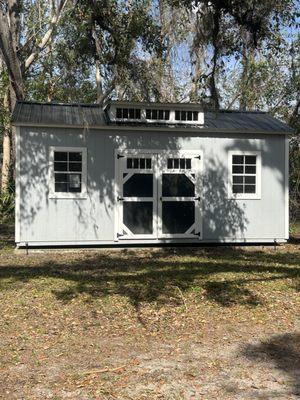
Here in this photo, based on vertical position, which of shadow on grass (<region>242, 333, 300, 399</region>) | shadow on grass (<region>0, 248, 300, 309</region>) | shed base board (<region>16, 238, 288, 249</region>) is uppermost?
shed base board (<region>16, 238, 288, 249</region>)

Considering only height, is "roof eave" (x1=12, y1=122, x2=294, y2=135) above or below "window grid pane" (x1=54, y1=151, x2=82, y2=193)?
above

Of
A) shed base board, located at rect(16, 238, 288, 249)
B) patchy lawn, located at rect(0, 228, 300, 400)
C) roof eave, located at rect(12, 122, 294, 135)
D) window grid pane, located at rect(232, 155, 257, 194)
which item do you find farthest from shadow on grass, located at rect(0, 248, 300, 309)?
roof eave, located at rect(12, 122, 294, 135)

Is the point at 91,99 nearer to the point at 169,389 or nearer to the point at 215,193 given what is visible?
the point at 215,193

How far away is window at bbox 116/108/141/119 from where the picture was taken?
12781 millimetres

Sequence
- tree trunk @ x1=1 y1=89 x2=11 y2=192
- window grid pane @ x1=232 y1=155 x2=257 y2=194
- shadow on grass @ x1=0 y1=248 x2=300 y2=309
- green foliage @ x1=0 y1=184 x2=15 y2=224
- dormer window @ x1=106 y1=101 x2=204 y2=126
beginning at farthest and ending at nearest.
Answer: tree trunk @ x1=1 y1=89 x2=11 y2=192 → green foliage @ x1=0 y1=184 x2=15 y2=224 → window grid pane @ x1=232 y1=155 x2=257 y2=194 → dormer window @ x1=106 y1=101 x2=204 y2=126 → shadow on grass @ x1=0 y1=248 x2=300 y2=309

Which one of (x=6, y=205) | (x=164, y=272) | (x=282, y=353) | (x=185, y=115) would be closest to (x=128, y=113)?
(x=185, y=115)

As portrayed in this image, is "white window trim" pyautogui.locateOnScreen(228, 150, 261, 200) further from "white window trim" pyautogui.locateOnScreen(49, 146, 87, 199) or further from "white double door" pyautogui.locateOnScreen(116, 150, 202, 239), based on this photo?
"white window trim" pyautogui.locateOnScreen(49, 146, 87, 199)

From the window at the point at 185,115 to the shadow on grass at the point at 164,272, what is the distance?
3.18 m

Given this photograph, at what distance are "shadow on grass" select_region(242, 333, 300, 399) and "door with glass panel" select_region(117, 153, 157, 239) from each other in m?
7.03

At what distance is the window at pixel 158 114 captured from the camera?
1291 centimetres

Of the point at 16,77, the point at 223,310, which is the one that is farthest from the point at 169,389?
the point at 16,77

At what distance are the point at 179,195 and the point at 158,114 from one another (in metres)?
2.03

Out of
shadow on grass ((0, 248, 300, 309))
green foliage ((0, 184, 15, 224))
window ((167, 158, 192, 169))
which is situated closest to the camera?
shadow on grass ((0, 248, 300, 309))

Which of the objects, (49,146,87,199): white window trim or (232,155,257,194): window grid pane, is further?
(232,155,257,194): window grid pane
